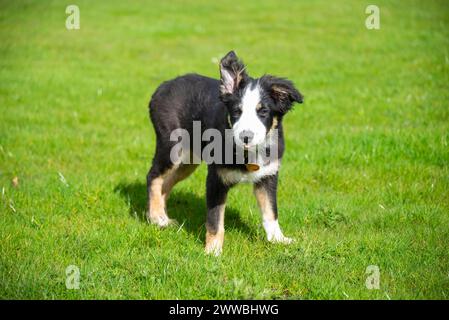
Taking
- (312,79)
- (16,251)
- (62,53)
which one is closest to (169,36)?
(62,53)

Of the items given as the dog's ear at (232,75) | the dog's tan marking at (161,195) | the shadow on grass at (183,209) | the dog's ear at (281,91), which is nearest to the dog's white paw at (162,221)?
the dog's tan marking at (161,195)

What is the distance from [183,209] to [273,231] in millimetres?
1468

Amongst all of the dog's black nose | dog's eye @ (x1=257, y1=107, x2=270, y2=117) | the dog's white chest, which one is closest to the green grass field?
the dog's white chest

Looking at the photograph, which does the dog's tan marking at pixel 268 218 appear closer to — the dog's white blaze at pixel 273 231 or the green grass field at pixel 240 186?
the dog's white blaze at pixel 273 231

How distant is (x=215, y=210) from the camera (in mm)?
5070

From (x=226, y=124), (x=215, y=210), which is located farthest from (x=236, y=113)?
(x=215, y=210)

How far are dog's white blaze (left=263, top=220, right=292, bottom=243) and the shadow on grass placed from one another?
28 centimetres

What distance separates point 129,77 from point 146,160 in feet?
16.2

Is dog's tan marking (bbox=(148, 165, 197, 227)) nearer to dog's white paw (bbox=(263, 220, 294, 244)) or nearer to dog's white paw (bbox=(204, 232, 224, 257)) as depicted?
dog's white paw (bbox=(204, 232, 224, 257))

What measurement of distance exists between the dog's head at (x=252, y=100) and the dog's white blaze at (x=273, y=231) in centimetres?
98

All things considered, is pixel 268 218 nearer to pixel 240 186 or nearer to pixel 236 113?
pixel 236 113

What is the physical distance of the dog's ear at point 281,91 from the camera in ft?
15.9

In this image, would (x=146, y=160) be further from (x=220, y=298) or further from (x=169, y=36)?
(x=169, y=36)

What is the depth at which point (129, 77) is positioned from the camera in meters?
12.2
